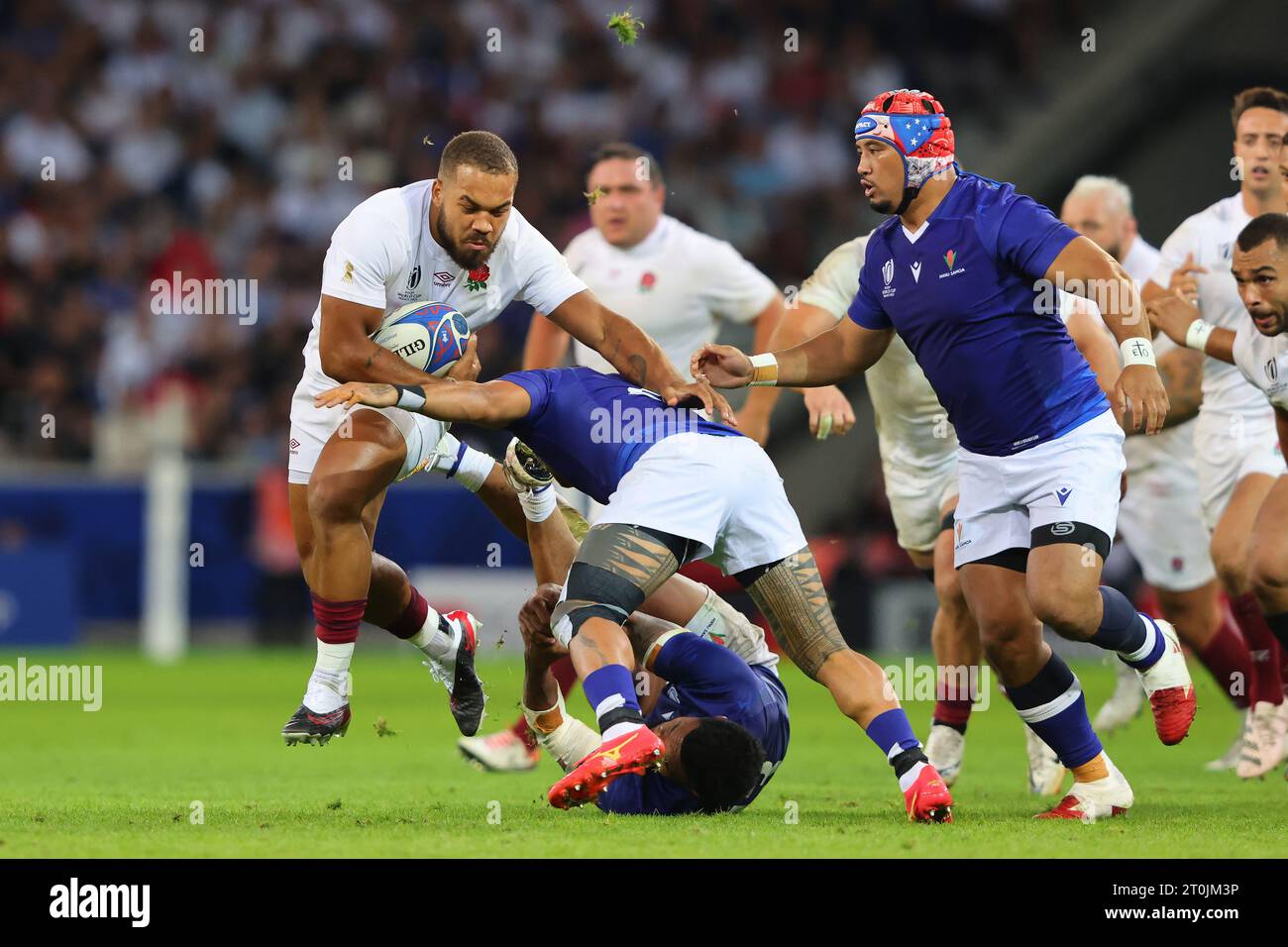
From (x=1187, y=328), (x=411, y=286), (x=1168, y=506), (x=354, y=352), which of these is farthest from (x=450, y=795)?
(x=1168, y=506)

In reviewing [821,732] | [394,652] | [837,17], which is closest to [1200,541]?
[821,732]

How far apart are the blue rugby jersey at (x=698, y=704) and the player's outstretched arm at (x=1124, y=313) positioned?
1.66 m

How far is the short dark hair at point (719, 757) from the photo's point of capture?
642 cm

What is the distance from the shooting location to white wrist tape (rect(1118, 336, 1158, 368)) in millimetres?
6383

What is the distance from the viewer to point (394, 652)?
55.6 feet

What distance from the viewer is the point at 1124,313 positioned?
6434 mm

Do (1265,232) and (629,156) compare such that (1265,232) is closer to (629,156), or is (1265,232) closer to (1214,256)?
(1214,256)

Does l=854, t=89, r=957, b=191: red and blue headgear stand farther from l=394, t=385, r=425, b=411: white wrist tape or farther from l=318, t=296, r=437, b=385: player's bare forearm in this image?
l=318, t=296, r=437, b=385: player's bare forearm

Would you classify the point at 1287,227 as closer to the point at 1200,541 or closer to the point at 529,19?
the point at 1200,541

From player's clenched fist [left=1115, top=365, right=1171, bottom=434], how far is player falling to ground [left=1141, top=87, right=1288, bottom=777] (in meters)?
2.23

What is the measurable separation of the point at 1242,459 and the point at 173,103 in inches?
553

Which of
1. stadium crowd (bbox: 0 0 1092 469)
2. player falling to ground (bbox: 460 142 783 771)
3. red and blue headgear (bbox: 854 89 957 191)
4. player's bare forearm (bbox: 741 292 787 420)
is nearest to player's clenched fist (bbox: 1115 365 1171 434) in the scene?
red and blue headgear (bbox: 854 89 957 191)

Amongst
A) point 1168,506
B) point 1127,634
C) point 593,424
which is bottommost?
point 1127,634

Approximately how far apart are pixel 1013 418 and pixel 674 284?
3.80m
